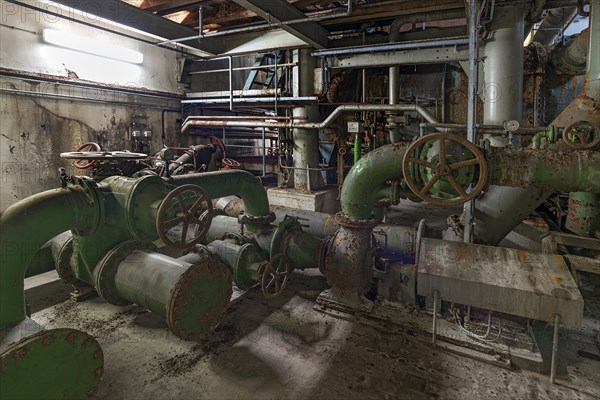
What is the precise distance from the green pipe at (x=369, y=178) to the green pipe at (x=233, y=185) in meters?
0.90

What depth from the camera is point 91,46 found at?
4.74 metres

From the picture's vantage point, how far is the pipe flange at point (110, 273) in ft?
7.84

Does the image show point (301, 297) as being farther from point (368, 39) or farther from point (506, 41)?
point (368, 39)

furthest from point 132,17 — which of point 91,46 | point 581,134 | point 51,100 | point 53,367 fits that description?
point 581,134

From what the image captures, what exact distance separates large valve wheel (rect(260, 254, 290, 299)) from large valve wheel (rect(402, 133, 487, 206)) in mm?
1292

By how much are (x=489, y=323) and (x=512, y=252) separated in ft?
1.74

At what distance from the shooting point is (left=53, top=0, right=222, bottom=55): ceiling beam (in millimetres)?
3549

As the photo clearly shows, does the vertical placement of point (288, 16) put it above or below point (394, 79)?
above

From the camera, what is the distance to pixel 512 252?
7.77 ft

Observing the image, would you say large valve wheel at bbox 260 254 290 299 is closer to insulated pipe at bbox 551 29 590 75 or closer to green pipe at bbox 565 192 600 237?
green pipe at bbox 565 192 600 237

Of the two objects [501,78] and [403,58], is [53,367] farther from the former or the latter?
[403,58]

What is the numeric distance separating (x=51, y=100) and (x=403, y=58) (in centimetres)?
461

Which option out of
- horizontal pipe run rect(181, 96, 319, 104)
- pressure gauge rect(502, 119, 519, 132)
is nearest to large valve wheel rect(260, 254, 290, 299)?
pressure gauge rect(502, 119, 519, 132)

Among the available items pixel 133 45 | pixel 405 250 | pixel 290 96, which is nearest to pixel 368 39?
pixel 290 96
